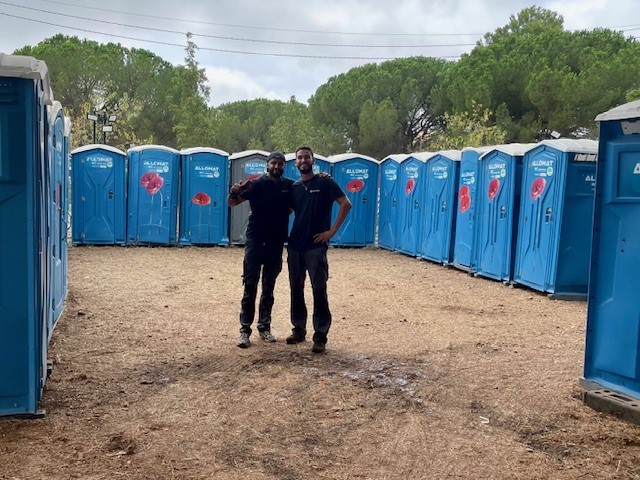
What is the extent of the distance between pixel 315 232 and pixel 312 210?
0.20 metres

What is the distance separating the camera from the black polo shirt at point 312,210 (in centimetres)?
546

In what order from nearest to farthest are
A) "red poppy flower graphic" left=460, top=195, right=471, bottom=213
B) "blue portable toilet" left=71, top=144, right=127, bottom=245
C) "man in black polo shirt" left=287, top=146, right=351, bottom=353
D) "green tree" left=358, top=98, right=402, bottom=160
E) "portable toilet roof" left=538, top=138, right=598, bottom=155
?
"man in black polo shirt" left=287, top=146, right=351, bottom=353
"portable toilet roof" left=538, top=138, right=598, bottom=155
"red poppy flower graphic" left=460, top=195, right=471, bottom=213
"blue portable toilet" left=71, top=144, right=127, bottom=245
"green tree" left=358, top=98, right=402, bottom=160

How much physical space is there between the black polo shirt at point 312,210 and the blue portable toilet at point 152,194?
27.5 ft

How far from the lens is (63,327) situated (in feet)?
20.6

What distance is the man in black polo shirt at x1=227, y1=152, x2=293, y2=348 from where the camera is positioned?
5566 millimetres

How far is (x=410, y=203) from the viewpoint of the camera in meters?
13.1

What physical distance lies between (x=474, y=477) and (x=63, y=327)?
4.54 m

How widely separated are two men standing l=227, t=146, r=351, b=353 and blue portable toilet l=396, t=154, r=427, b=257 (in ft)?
23.8

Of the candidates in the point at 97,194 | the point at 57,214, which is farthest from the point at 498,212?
the point at 97,194

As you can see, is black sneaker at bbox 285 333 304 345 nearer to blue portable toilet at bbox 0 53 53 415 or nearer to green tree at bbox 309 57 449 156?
blue portable toilet at bbox 0 53 53 415

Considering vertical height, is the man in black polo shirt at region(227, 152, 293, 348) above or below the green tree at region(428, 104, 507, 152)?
below

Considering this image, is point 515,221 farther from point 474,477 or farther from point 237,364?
point 474,477

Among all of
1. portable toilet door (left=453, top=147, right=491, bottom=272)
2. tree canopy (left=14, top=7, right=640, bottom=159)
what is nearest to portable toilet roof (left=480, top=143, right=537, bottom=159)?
portable toilet door (left=453, top=147, right=491, bottom=272)

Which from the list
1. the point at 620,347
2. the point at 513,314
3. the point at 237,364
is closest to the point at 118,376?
the point at 237,364
